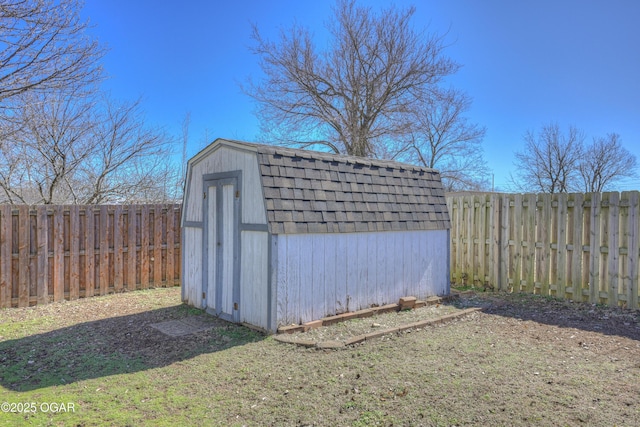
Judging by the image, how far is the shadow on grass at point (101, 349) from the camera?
3.86 meters

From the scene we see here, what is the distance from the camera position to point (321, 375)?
148 inches

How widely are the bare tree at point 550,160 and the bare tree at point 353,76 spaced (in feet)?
29.6

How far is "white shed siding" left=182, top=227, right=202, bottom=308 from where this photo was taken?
254 inches

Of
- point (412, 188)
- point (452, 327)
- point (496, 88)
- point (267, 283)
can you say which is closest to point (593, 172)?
point (496, 88)

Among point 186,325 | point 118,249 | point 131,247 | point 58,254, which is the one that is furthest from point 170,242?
point 186,325

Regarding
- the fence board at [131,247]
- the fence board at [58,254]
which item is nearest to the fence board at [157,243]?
the fence board at [131,247]

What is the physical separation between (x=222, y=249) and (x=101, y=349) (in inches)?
79.5

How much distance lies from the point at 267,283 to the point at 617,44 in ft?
42.6

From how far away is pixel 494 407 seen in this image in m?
3.06

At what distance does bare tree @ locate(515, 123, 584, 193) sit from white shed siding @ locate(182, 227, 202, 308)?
19.4m

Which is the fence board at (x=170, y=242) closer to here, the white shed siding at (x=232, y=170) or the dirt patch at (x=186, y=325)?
the white shed siding at (x=232, y=170)

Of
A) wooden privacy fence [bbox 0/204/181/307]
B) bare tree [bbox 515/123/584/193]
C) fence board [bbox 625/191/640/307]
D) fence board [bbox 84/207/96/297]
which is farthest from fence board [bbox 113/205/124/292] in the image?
bare tree [bbox 515/123/584/193]

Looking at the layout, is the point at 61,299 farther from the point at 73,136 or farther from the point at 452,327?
the point at 452,327

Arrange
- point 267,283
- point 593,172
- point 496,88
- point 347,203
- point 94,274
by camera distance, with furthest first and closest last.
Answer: point 593,172 < point 496,88 < point 94,274 < point 347,203 < point 267,283
